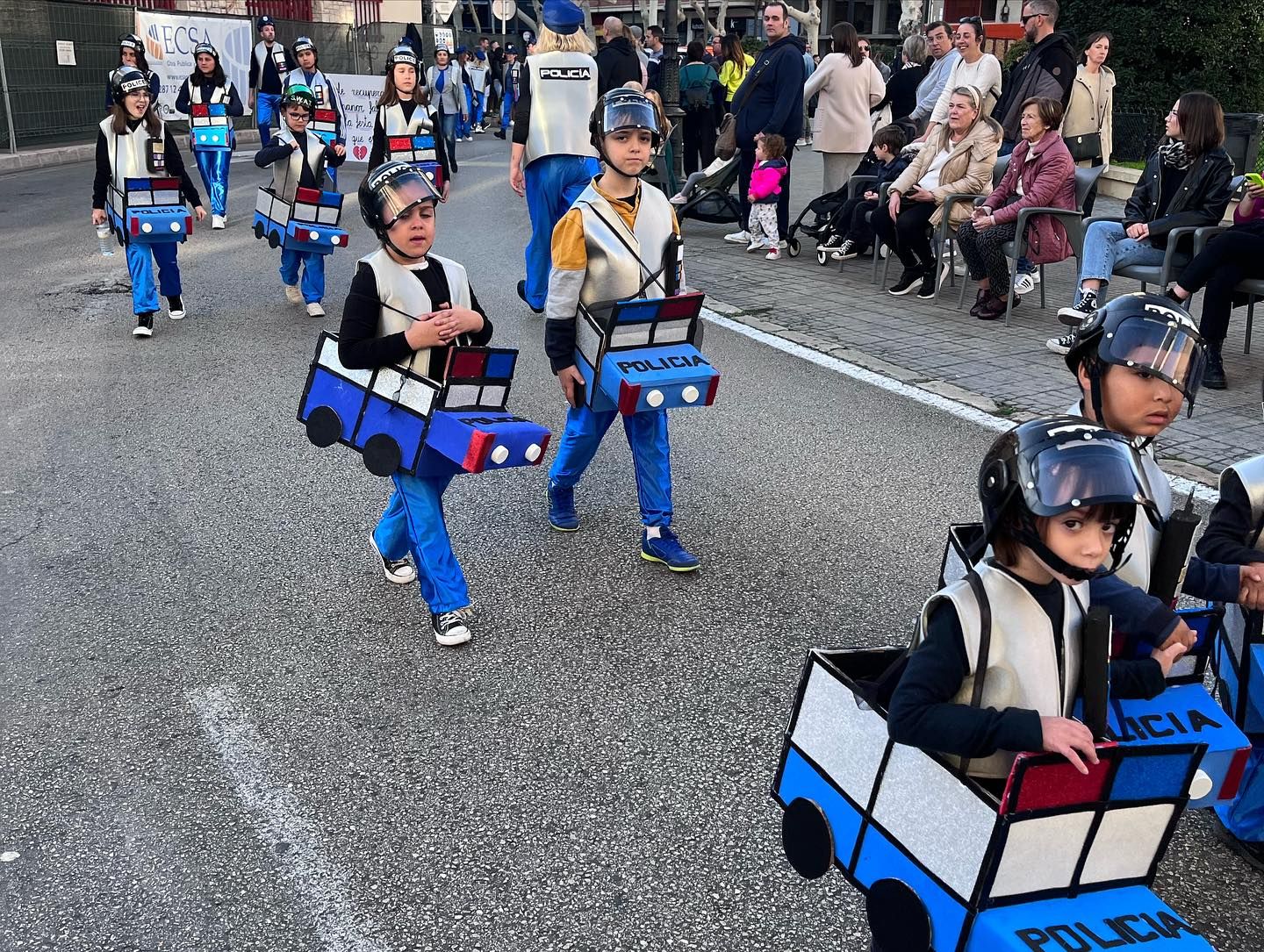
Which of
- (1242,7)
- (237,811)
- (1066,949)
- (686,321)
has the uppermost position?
(1242,7)

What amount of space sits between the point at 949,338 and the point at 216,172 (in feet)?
29.1

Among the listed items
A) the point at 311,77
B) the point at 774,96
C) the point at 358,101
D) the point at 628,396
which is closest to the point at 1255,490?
the point at 628,396

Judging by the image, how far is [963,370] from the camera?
8039 millimetres

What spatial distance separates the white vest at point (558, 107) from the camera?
29.2ft

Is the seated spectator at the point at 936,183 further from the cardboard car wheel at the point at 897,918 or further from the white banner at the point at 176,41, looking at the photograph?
the white banner at the point at 176,41

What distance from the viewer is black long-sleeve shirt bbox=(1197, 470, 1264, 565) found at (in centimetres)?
307

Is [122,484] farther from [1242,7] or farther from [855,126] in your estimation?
[1242,7]

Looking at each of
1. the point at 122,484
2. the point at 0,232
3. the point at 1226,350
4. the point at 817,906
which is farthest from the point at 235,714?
the point at 0,232

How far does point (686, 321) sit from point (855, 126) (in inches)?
335

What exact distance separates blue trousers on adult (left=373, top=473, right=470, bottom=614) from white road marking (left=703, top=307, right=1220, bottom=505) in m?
3.39

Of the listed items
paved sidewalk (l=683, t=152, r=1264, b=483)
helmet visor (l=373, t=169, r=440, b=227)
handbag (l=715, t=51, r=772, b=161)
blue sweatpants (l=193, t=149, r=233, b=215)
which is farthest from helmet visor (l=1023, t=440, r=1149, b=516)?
blue sweatpants (l=193, t=149, r=233, b=215)

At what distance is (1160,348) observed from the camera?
295 centimetres

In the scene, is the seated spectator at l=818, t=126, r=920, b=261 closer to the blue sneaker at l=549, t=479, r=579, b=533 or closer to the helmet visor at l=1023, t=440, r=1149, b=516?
the blue sneaker at l=549, t=479, r=579, b=533

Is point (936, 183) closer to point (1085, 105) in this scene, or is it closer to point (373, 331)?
point (1085, 105)
